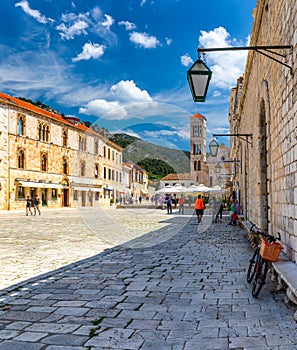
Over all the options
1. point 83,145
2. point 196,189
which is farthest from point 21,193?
point 196,189

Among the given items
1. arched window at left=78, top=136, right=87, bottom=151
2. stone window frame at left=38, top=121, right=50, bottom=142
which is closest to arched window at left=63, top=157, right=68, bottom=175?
stone window frame at left=38, top=121, right=50, bottom=142

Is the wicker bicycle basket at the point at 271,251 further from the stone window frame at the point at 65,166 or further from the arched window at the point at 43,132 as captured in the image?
the stone window frame at the point at 65,166

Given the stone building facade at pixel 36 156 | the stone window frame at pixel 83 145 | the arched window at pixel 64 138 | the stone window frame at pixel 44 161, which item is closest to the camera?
the stone window frame at pixel 83 145

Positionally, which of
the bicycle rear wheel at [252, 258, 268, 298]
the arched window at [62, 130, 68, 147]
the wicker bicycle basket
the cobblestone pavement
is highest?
the arched window at [62, 130, 68, 147]

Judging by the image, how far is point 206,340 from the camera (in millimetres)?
3391

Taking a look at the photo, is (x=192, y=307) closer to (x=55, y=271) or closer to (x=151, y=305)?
(x=151, y=305)

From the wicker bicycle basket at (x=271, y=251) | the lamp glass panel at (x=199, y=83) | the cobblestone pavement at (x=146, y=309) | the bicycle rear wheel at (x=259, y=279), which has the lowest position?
the cobblestone pavement at (x=146, y=309)

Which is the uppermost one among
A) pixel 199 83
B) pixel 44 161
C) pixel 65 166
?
pixel 44 161

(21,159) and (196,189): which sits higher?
(21,159)

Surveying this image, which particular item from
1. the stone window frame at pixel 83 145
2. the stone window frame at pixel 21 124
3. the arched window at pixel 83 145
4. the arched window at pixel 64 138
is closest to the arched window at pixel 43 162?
the arched window at pixel 64 138

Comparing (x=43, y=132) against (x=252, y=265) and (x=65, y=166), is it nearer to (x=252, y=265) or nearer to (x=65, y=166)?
(x=65, y=166)

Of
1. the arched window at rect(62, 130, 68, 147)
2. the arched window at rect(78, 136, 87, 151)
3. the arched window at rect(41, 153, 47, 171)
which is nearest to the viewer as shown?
the arched window at rect(78, 136, 87, 151)

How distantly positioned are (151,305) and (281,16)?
4322 mm

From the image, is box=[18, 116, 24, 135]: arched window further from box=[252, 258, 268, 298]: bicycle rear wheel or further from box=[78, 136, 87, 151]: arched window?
box=[252, 258, 268, 298]: bicycle rear wheel
